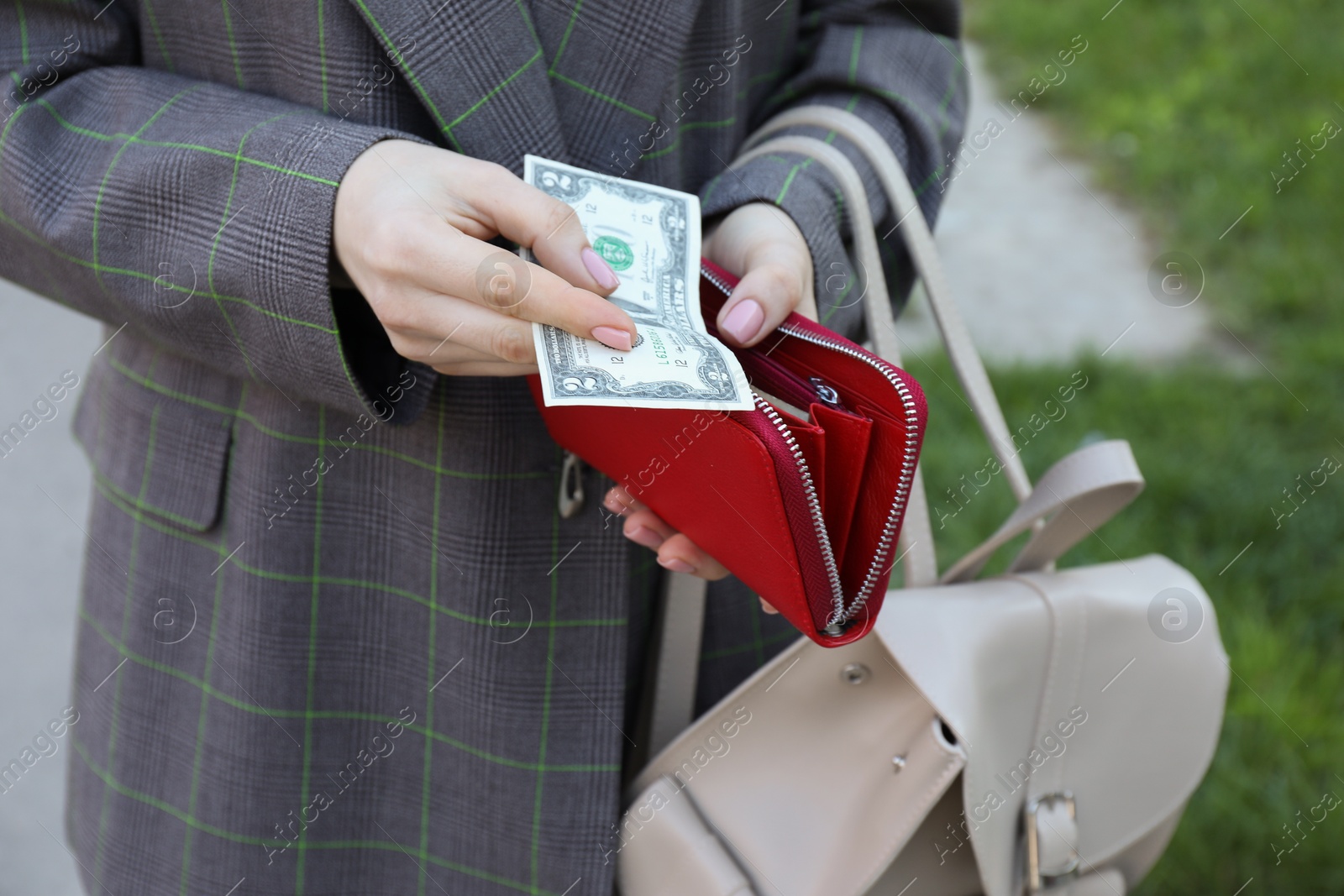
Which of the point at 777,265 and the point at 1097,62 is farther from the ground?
the point at 777,265

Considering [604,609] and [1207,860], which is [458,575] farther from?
[1207,860]

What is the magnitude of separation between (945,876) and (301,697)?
72 cm

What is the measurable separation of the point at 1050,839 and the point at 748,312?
63 centimetres

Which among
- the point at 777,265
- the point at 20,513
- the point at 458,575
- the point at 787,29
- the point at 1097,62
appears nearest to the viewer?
the point at 777,265

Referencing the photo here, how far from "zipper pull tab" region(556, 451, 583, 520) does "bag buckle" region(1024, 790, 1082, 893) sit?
1.85 ft

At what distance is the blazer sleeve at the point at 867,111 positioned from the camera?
1.15m

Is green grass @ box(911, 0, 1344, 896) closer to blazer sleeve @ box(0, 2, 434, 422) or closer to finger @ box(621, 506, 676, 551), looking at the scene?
→ finger @ box(621, 506, 676, 551)

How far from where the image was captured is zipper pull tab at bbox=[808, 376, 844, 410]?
0.91 metres

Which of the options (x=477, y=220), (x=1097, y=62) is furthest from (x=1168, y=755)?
(x=1097, y=62)

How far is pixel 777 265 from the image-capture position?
3.22 feet

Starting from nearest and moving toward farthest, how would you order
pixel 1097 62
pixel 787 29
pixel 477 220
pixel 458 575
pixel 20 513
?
pixel 477 220
pixel 458 575
pixel 787 29
pixel 20 513
pixel 1097 62

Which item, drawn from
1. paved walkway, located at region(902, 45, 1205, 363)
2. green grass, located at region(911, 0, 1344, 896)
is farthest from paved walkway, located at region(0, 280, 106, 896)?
paved walkway, located at region(902, 45, 1205, 363)

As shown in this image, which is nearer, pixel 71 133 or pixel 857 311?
pixel 71 133

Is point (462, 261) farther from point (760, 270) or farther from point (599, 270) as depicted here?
point (760, 270)
